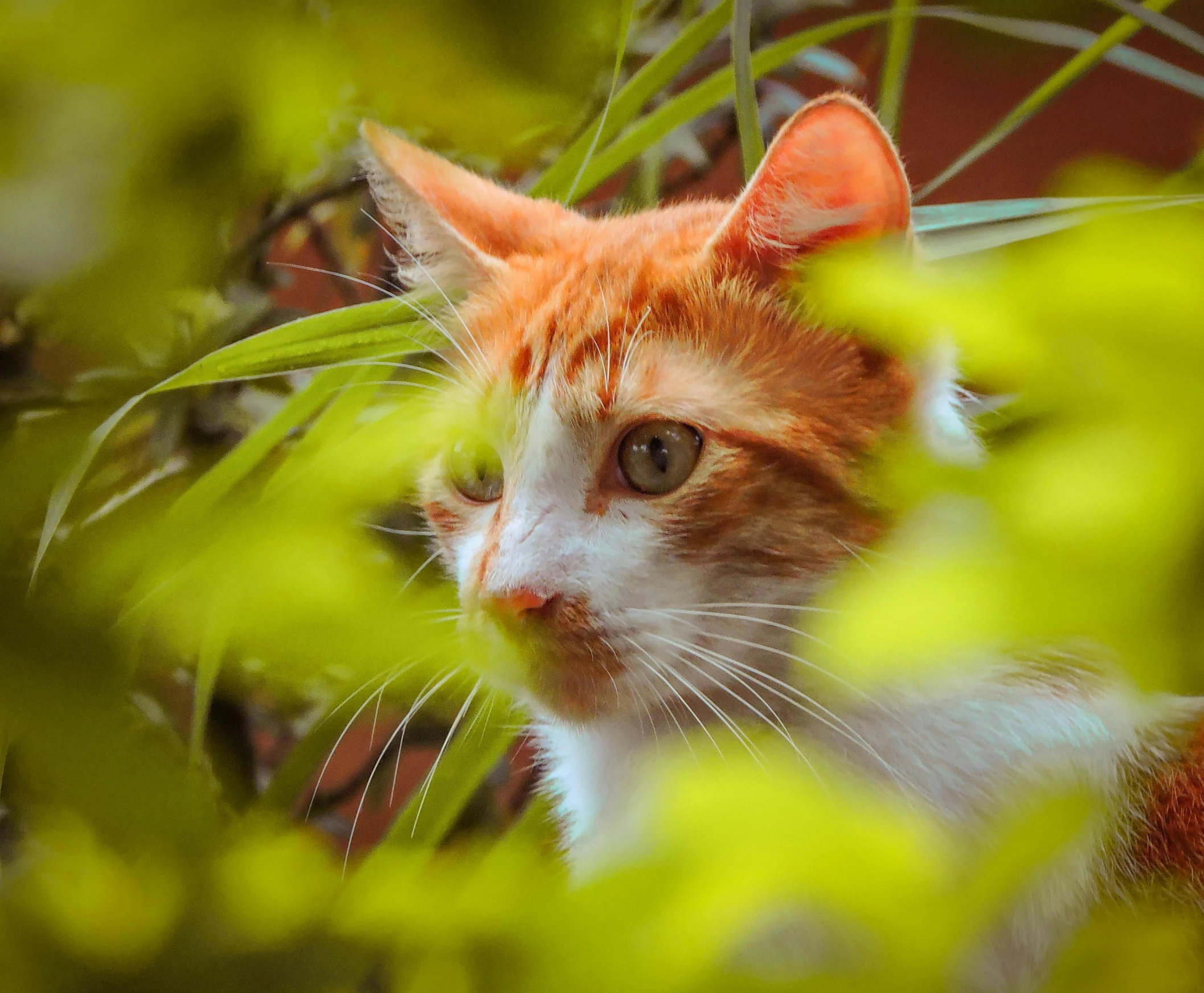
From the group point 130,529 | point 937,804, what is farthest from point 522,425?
point 130,529

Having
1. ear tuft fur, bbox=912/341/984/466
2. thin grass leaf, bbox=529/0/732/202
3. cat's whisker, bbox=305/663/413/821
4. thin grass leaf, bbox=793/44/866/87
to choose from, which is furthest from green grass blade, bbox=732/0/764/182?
cat's whisker, bbox=305/663/413/821

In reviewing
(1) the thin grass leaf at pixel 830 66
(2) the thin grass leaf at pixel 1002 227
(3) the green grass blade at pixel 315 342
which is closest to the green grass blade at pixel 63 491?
(3) the green grass blade at pixel 315 342

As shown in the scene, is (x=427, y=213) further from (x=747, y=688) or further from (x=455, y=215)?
(x=747, y=688)

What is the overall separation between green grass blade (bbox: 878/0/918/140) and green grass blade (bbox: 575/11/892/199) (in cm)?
1

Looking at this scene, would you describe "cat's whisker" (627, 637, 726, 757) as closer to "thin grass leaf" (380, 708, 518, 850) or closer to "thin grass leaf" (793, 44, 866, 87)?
"thin grass leaf" (380, 708, 518, 850)

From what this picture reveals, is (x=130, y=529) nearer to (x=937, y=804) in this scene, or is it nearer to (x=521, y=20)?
(x=521, y=20)

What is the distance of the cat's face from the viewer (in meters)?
0.53

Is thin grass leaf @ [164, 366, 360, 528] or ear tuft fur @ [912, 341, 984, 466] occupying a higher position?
ear tuft fur @ [912, 341, 984, 466]

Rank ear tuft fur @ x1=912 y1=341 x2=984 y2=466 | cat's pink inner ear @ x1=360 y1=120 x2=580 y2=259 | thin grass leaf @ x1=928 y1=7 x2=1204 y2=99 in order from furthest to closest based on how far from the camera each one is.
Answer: cat's pink inner ear @ x1=360 y1=120 x2=580 y2=259, ear tuft fur @ x1=912 y1=341 x2=984 y2=466, thin grass leaf @ x1=928 y1=7 x2=1204 y2=99

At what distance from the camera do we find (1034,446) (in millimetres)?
154

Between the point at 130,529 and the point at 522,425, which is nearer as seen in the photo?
the point at 130,529

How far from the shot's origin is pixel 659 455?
1.85 feet

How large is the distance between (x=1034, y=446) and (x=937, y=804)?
0.38 meters

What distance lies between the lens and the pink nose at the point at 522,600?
522 millimetres
